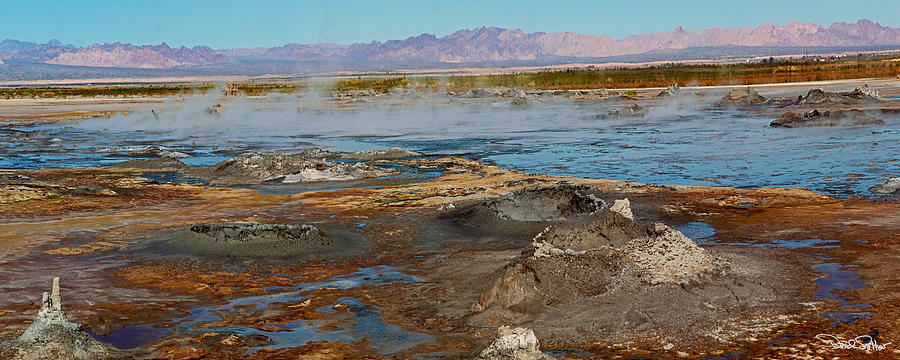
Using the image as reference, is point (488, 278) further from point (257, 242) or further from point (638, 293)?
point (257, 242)

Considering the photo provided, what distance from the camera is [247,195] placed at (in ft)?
54.8

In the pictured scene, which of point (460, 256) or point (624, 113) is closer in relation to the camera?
point (460, 256)

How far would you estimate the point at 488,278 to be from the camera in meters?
8.86

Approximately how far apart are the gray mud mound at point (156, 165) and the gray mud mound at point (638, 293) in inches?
573

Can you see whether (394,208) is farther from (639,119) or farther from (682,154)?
(639,119)

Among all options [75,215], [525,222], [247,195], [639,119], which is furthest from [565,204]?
[639,119]

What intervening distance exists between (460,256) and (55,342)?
508 centimetres

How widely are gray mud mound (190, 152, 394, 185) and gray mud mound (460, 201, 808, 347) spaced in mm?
10016

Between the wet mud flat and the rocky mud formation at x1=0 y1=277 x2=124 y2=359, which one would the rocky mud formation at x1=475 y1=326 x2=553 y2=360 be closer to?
the wet mud flat

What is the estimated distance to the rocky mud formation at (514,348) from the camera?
20.1 ft

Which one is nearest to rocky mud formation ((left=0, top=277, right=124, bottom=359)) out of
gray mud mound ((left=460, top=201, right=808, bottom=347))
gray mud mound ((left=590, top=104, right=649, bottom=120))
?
gray mud mound ((left=460, top=201, right=808, bottom=347))

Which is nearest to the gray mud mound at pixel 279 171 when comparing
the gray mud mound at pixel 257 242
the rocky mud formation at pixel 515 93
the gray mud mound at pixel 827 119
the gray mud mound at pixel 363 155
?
the gray mud mound at pixel 363 155

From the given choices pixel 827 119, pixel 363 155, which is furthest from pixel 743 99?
pixel 363 155

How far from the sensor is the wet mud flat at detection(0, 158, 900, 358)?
7.18m
